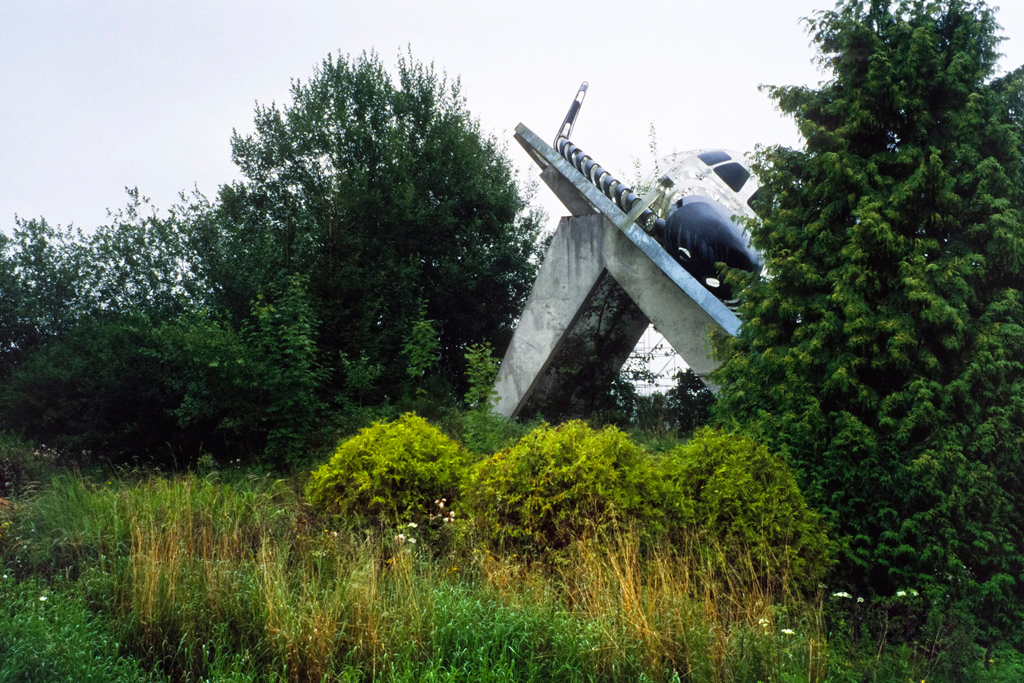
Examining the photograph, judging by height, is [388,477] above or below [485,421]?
below

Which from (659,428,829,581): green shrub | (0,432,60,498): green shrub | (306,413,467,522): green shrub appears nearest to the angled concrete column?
(306,413,467,522): green shrub

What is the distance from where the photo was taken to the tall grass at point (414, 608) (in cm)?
381

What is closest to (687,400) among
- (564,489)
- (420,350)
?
(420,350)

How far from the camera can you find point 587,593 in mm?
4570

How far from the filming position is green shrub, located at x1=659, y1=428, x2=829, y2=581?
511 cm

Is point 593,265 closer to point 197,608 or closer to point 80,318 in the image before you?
point 197,608

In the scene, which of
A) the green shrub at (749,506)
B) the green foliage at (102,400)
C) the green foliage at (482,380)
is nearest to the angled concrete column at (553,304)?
the green foliage at (482,380)

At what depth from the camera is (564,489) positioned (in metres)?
5.45

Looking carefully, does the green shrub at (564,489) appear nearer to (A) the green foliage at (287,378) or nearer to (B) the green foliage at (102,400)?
(A) the green foliage at (287,378)

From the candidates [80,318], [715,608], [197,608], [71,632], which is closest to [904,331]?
[715,608]

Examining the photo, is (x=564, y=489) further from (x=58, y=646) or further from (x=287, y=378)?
(x=287, y=378)

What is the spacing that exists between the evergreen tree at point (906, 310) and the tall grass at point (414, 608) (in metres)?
1.39

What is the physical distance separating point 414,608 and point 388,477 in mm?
2396

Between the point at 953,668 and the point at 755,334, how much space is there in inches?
128
